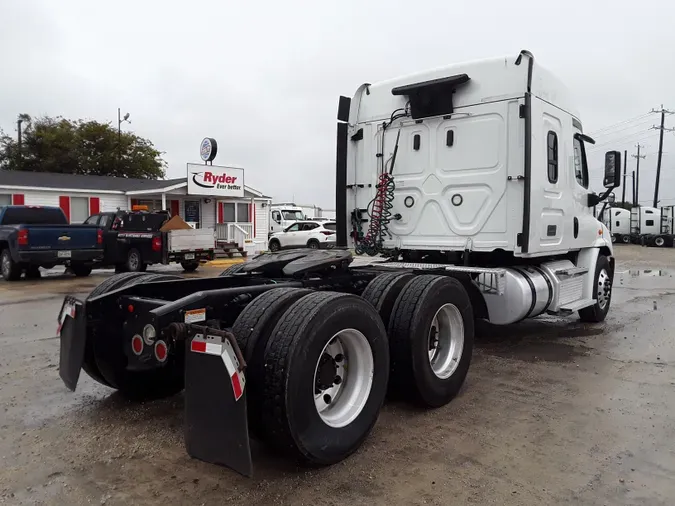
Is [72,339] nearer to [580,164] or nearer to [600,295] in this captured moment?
[580,164]

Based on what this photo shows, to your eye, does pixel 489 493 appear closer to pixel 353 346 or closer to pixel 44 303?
pixel 353 346

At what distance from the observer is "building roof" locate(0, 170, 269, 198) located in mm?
22781

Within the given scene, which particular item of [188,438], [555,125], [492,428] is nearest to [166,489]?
[188,438]

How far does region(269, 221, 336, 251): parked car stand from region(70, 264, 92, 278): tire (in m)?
13.3

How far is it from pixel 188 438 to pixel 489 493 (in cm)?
171

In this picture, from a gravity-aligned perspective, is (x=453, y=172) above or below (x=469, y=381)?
above

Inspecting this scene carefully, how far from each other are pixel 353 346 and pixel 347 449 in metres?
0.66

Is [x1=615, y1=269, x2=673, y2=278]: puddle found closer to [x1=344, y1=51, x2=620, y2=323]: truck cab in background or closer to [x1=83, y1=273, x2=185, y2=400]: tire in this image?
[x1=344, y1=51, x2=620, y2=323]: truck cab in background

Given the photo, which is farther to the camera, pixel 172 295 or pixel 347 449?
pixel 172 295

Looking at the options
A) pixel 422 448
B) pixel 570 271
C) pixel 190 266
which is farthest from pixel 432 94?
pixel 190 266

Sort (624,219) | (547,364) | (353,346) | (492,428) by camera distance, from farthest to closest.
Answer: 1. (624,219)
2. (547,364)
3. (492,428)
4. (353,346)

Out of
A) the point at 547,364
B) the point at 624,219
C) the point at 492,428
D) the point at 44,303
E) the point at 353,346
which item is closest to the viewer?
the point at 353,346

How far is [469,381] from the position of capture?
5.33m

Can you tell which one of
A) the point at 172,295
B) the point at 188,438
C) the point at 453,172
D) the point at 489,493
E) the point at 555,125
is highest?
the point at 555,125
